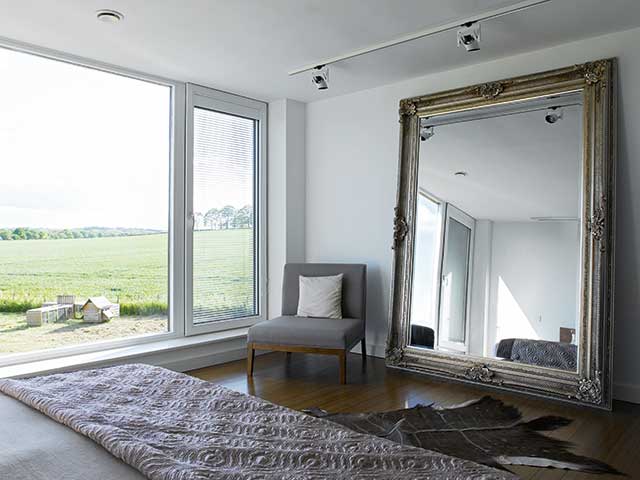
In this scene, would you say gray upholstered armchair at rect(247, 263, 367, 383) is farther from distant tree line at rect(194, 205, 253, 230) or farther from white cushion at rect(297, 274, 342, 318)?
Answer: distant tree line at rect(194, 205, 253, 230)

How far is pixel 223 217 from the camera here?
4.90 metres

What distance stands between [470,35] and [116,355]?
326 centimetres

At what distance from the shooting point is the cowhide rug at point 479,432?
2.55 metres

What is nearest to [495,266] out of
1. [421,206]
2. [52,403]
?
[421,206]

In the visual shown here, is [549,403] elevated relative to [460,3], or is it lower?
lower

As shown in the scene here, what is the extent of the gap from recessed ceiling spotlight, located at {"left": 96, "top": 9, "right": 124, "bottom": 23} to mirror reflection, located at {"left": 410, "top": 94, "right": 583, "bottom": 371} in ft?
7.72

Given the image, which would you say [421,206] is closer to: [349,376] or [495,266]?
[495,266]

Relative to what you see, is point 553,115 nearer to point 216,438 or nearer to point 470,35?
point 470,35

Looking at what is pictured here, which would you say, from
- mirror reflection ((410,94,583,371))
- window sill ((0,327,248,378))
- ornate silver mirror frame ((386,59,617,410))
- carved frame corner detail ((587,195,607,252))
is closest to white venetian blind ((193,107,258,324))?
window sill ((0,327,248,378))

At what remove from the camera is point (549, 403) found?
341cm

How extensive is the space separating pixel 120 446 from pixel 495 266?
10.3ft

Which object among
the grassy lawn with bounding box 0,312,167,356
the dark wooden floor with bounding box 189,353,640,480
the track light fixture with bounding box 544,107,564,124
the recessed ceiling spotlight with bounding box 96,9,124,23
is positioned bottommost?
the dark wooden floor with bounding box 189,353,640,480

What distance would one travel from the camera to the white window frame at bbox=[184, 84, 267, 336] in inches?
180

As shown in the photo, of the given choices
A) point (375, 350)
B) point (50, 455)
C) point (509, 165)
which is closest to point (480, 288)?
point (509, 165)
